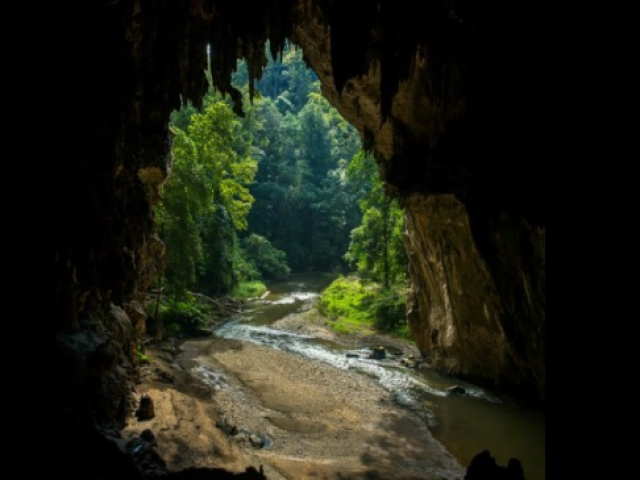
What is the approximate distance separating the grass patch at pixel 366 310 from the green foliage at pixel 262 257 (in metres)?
13.4

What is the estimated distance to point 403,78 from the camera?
820 centimetres

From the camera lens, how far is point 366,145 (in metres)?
16.0

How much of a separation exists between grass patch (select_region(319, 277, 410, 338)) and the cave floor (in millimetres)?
6663

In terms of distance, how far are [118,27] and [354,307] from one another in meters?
21.0

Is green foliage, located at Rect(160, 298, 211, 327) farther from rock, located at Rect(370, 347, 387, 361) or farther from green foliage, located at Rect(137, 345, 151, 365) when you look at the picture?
rock, located at Rect(370, 347, 387, 361)

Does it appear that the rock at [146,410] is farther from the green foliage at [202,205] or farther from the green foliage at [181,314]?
the green foliage at [181,314]

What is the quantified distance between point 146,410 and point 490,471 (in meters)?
7.53

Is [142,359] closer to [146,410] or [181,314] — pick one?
[146,410]

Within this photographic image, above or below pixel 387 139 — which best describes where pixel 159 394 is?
below

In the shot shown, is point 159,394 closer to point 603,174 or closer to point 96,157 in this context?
point 96,157

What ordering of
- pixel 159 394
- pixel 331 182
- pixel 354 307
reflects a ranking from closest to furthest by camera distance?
1. pixel 159 394
2. pixel 354 307
3. pixel 331 182

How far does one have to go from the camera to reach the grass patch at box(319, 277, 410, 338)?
23.3 m

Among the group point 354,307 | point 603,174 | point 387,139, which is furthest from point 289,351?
point 603,174

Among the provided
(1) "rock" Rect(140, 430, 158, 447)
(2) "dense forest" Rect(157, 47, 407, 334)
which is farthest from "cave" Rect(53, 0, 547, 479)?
(2) "dense forest" Rect(157, 47, 407, 334)
